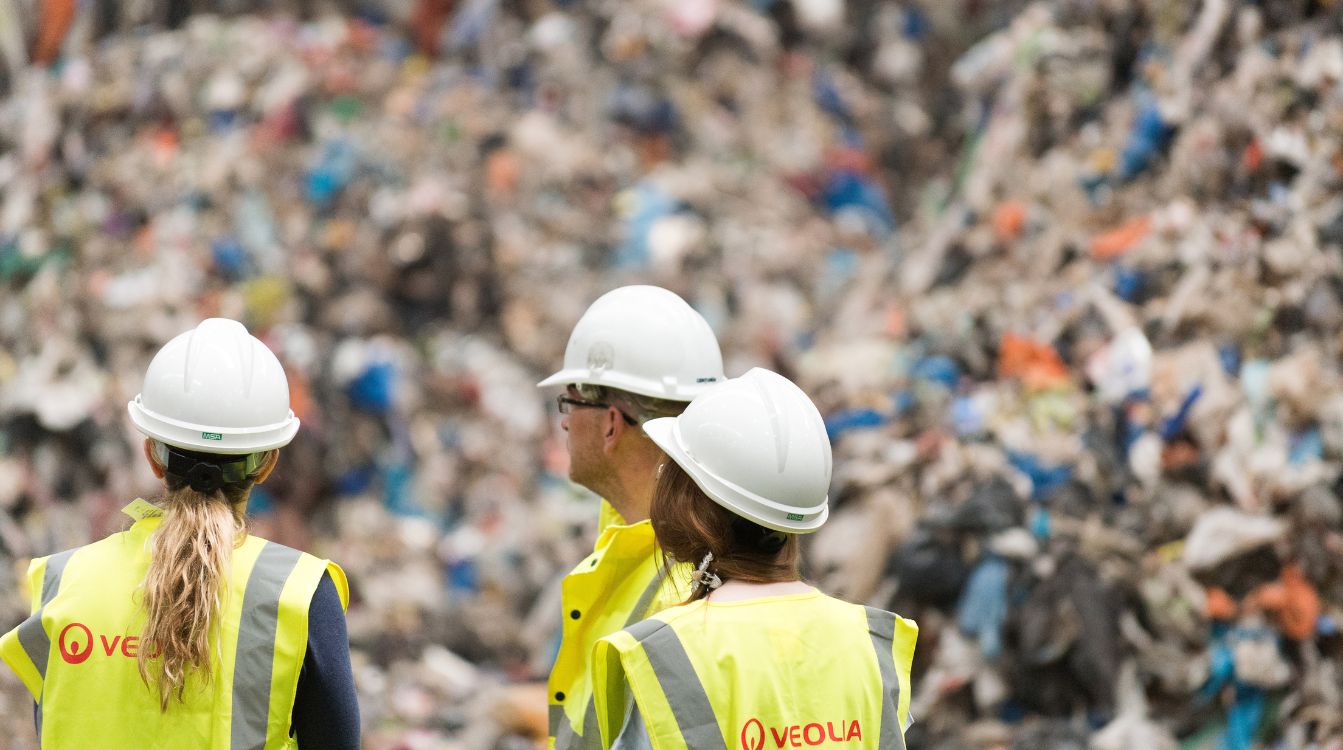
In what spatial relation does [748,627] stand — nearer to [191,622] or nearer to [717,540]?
[717,540]

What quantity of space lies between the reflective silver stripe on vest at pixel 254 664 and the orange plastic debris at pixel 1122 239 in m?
4.96

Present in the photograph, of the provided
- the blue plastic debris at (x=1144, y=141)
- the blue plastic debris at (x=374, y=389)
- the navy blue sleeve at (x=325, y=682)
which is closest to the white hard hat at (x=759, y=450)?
the navy blue sleeve at (x=325, y=682)

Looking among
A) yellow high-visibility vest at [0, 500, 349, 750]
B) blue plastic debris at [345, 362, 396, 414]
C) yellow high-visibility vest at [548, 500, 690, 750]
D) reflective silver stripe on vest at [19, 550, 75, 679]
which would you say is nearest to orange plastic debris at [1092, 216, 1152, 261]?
blue plastic debris at [345, 362, 396, 414]

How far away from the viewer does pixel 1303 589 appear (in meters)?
4.34

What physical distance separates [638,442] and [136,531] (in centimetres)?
88

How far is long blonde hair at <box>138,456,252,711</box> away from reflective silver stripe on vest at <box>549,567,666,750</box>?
0.59 m

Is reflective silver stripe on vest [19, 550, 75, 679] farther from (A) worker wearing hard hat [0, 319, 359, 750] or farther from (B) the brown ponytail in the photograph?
(B) the brown ponytail

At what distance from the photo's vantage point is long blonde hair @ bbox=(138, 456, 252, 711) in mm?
1886

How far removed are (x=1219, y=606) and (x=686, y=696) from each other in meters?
3.24

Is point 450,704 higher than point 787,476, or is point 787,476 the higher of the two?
point 787,476

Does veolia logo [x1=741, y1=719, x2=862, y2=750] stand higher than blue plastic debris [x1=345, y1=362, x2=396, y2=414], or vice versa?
veolia logo [x1=741, y1=719, x2=862, y2=750]

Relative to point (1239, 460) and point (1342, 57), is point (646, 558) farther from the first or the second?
point (1342, 57)

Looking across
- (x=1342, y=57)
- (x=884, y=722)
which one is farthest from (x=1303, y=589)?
(x=884, y=722)

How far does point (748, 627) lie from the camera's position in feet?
5.76
